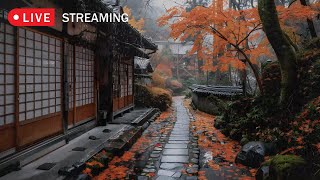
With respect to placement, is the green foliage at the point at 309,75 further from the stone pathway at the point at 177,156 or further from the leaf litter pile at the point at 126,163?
the leaf litter pile at the point at 126,163

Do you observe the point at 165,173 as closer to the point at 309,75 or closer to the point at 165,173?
the point at 165,173

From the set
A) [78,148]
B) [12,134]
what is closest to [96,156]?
[78,148]

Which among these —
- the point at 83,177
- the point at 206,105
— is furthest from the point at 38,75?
the point at 206,105

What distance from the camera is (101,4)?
9258mm

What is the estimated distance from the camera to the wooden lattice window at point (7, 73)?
6.47 meters

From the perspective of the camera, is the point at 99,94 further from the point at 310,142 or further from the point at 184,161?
the point at 310,142

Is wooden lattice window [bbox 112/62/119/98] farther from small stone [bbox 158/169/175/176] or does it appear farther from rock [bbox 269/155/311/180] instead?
rock [bbox 269/155/311/180]

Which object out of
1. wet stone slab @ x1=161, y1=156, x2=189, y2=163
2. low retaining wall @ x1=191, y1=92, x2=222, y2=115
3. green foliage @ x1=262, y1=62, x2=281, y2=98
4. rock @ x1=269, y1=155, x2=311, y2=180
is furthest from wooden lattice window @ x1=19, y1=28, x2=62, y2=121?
low retaining wall @ x1=191, y1=92, x2=222, y2=115

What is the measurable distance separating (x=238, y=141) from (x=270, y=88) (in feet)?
8.76

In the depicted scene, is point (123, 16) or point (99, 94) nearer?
point (123, 16)

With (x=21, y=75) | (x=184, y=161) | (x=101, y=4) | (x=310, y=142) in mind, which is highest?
(x=101, y=4)

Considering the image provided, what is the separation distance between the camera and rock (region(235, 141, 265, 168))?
8.15m

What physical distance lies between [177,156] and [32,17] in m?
6.41

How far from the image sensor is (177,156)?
943cm
